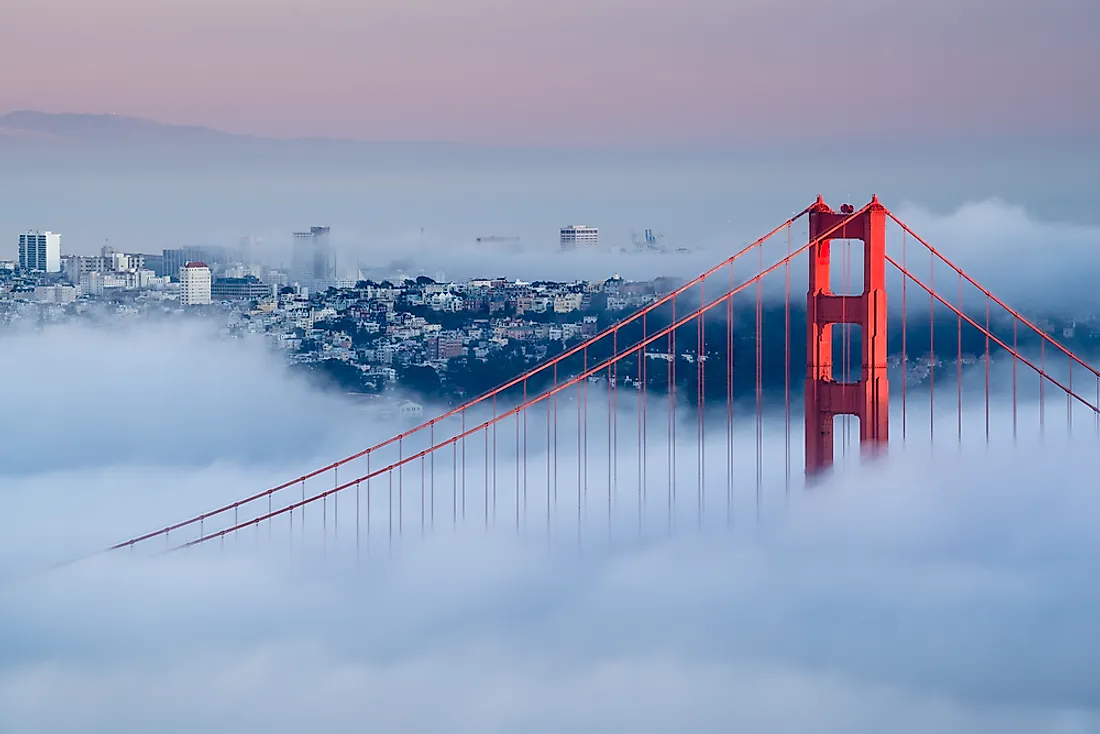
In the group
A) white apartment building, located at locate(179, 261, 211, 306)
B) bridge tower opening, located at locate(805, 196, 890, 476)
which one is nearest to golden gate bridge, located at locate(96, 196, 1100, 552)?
bridge tower opening, located at locate(805, 196, 890, 476)

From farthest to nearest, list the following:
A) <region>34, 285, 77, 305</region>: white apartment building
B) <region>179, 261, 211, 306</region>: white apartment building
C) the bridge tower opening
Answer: <region>34, 285, 77, 305</region>: white apartment building, <region>179, 261, 211, 306</region>: white apartment building, the bridge tower opening

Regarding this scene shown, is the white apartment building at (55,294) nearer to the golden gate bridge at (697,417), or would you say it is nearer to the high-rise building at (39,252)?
the high-rise building at (39,252)

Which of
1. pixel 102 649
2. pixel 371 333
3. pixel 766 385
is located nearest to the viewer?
pixel 102 649

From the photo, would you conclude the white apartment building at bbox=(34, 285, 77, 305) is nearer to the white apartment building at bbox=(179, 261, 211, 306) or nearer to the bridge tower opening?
the white apartment building at bbox=(179, 261, 211, 306)

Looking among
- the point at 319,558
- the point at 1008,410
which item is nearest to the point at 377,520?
the point at 319,558

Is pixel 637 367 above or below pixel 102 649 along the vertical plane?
above

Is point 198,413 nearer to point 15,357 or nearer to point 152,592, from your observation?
point 15,357
